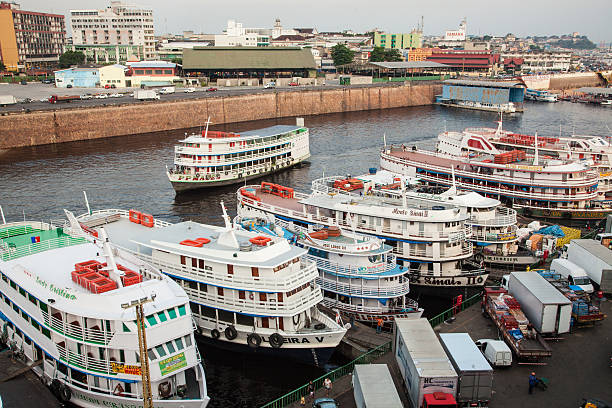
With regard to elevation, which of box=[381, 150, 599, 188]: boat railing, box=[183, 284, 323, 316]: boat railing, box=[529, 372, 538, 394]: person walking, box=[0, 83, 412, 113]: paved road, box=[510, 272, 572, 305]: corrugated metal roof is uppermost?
box=[0, 83, 412, 113]: paved road

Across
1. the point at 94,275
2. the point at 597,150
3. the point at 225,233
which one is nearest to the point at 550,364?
the point at 225,233

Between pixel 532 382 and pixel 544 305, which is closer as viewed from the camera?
pixel 532 382

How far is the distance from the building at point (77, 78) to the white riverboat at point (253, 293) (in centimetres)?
13514

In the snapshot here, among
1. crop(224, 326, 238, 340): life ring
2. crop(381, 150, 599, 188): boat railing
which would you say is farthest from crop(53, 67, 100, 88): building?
crop(224, 326, 238, 340): life ring

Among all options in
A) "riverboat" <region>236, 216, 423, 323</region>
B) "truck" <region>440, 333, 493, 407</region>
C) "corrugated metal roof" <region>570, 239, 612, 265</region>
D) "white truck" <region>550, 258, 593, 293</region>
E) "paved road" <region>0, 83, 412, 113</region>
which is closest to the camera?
"truck" <region>440, 333, 493, 407</region>

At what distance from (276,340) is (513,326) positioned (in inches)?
528

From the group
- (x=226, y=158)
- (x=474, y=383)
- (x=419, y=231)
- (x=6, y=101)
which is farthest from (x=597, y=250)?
(x=6, y=101)

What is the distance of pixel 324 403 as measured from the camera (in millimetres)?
25953

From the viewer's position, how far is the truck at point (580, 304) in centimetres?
3334

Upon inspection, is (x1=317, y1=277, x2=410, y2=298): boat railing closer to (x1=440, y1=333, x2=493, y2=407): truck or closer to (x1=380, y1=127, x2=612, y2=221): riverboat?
(x1=440, y1=333, x2=493, y2=407): truck

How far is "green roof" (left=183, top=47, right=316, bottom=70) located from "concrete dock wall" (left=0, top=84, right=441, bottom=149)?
2861 centimetres

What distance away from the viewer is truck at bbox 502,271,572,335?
3166 centimetres

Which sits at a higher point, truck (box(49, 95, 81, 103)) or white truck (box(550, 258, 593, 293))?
truck (box(49, 95, 81, 103))

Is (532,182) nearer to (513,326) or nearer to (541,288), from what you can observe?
(541,288)
